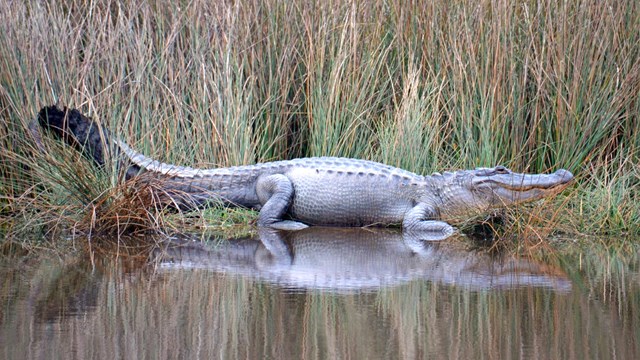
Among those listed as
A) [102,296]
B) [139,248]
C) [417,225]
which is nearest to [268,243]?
[139,248]

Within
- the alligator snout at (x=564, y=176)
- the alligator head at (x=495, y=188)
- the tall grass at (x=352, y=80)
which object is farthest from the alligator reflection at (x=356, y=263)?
the tall grass at (x=352, y=80)

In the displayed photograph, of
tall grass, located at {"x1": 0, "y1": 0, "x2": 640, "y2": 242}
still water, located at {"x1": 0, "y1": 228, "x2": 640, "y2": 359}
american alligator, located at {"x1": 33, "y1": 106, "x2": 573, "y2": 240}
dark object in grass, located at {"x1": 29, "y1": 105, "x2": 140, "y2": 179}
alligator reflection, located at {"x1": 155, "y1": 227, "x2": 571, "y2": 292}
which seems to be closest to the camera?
still water, located at {"x1": 0, "y1": 228, "x2": 640, "y2": 359}

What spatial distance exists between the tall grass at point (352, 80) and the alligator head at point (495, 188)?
0.44 m

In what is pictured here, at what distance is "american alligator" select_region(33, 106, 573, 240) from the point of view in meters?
7.84

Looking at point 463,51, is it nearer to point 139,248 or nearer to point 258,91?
point 258,91

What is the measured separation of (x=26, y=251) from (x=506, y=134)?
161 inches

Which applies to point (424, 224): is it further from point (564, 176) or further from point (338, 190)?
point (564, 176)

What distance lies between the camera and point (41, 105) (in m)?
8.06

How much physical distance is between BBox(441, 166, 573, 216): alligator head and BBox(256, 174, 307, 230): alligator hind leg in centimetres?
120

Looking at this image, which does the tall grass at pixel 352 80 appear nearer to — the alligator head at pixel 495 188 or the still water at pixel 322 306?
the alligator head at pixel 495 188

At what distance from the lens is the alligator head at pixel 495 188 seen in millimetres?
7559

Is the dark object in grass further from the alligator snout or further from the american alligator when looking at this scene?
the alligator snout

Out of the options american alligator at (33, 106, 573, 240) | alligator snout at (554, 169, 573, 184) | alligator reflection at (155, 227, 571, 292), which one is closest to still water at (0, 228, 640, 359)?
alligator reflection at (155, 227, 571, 292)

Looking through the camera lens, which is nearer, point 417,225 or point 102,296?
point 102,296
